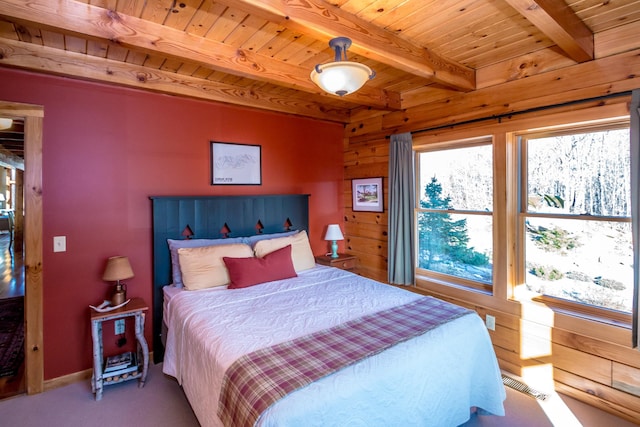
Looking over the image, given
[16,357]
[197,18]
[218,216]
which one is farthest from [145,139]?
[16,357]

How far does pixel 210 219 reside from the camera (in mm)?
3107

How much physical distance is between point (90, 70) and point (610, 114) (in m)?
3.71

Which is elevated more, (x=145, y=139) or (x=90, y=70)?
(x=90, y=70)

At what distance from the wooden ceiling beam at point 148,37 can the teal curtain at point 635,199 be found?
2125 mm

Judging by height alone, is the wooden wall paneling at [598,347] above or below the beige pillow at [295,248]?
below

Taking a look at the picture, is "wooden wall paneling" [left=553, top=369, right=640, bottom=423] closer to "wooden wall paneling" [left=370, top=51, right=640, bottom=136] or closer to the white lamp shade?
"wooden wall paneling" [left=370, top=51, right=640, bottom=136]

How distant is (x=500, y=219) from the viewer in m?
2.71

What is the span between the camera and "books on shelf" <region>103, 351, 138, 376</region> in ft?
7.99

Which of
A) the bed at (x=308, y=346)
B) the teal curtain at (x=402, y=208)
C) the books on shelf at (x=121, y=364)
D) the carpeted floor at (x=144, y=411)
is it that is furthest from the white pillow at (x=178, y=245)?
the teal curtain at (x=402, y=208)

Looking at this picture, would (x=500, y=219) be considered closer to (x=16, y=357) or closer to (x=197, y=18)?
(x=197, y=18)

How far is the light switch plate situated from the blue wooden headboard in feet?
2.04

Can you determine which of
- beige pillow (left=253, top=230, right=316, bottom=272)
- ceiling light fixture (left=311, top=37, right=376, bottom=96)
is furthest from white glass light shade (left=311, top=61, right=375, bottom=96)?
beige pillow (left=253, top=230, right=316, bottom=272)

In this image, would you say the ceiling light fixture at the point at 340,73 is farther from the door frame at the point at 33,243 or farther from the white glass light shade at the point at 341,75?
the door frame at the point at 33,243

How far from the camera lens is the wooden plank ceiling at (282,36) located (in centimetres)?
171
